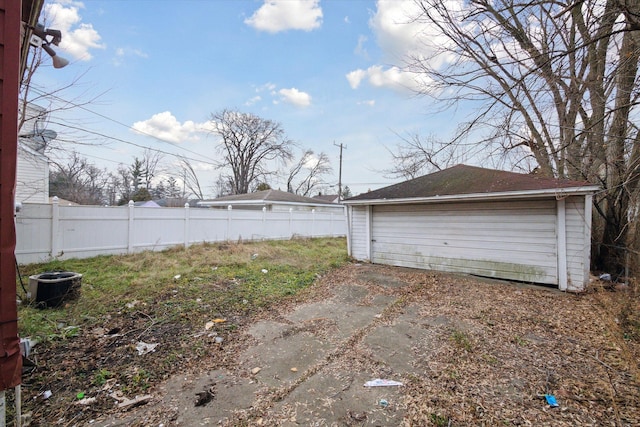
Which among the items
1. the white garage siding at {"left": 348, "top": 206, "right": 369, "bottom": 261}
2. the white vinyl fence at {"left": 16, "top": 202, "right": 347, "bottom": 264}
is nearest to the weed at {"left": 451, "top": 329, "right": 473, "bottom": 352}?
the white garage siding at {"left": 348, "top": 206, "right": 369, "bottom": 261}

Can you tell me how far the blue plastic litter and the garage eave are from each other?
425 centimetres

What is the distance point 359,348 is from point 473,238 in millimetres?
5088

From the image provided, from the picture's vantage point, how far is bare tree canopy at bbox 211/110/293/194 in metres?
27.7

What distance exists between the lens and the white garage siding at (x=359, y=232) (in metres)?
8.85

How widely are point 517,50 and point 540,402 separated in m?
5.66

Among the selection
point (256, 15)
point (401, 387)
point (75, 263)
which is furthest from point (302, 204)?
point (401, 387)

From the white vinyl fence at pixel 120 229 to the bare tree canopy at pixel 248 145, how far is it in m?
17.4

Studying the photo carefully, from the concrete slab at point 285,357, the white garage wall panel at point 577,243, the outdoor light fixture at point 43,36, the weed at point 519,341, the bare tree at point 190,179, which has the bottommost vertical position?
the concrete slab at point 285,357

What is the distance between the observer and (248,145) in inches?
1126

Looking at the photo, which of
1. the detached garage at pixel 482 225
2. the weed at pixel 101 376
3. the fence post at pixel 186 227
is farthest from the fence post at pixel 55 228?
the detached garage at pixel 482 225

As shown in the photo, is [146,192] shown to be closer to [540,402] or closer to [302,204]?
[302,204]

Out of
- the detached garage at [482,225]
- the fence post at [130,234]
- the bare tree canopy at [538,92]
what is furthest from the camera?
the fence post at [130,234]

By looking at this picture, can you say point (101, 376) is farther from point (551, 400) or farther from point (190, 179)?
point (190, 179)

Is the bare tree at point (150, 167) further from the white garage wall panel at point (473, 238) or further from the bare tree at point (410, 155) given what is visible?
the white garage wall panel at point (473, 238)
